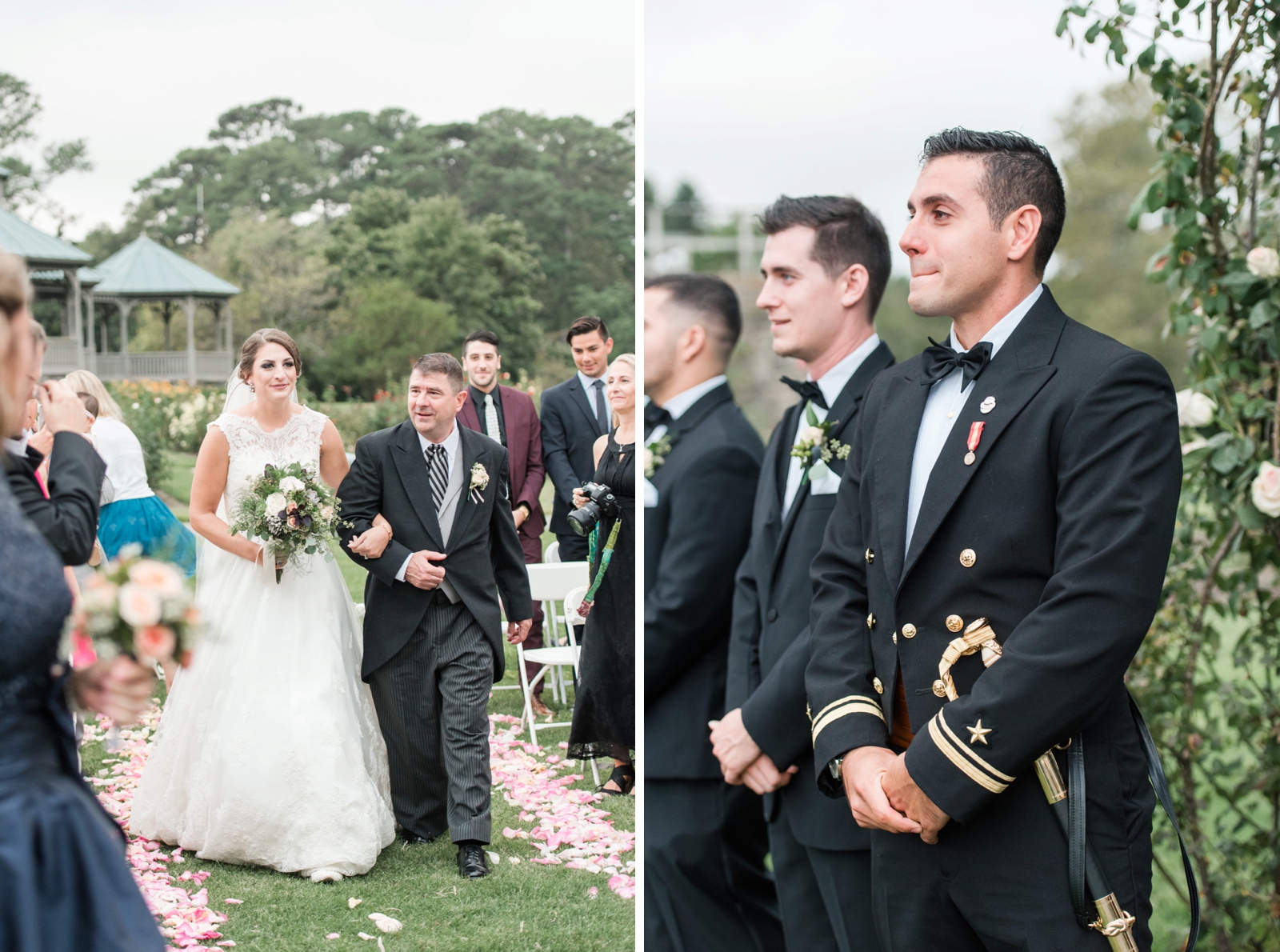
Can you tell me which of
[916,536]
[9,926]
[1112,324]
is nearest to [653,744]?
[916,536]

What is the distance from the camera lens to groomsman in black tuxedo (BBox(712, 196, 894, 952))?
2727 mm

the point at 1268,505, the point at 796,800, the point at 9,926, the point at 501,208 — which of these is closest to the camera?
the point at 9,926

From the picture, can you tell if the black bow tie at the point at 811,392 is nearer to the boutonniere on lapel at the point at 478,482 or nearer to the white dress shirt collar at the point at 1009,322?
the white dress shirt collar at the point at 1009,322

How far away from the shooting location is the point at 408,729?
3803mm

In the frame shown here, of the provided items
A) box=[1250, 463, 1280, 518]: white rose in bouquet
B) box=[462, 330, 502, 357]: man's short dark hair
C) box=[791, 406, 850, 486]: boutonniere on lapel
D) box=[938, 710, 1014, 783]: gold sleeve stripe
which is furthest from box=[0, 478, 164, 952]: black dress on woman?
box=[1250, 463, 1280, 518]: white rose in bouquet

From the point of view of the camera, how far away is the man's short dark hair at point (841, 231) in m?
3.07

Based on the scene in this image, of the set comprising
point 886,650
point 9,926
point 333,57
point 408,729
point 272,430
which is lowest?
point 408,729

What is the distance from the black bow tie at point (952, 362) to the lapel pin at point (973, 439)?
13cm

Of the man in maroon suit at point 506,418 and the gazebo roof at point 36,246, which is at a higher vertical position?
the gazebo roof at point 36,246

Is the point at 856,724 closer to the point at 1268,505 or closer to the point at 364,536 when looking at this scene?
the point at 1268,505

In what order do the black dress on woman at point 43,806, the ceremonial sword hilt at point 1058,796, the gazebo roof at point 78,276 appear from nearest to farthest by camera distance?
the black dress on woman at point 43,806 < the ceremonial sword hilt at point 1058,796 < the gazebo roof at point 78,276

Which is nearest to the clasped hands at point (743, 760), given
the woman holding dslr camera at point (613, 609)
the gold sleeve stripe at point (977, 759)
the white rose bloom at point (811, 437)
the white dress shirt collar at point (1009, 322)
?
the woman holding dslr camera at point (613, 609)

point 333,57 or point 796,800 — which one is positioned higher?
point 333,57

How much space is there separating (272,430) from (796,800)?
1.96m
